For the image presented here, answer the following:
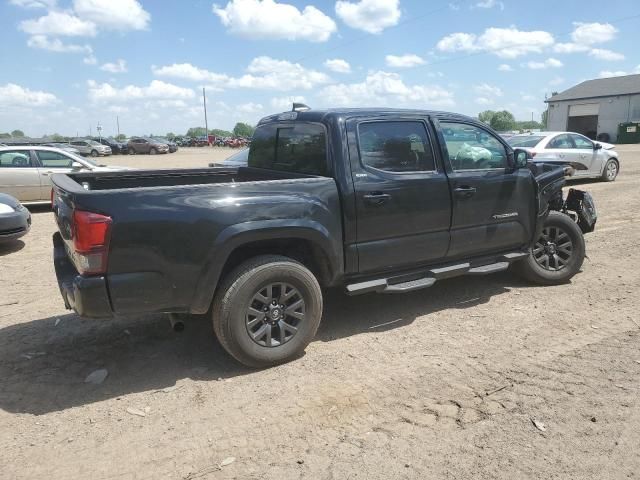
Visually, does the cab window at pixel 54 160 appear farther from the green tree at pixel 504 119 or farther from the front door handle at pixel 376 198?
the green tree at pixel 504 119

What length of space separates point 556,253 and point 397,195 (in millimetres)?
2442

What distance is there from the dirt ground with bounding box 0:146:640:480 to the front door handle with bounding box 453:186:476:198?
1129 mm

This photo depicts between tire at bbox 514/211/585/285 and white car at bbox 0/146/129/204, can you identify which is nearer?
tire at bbox 514/211/585/285

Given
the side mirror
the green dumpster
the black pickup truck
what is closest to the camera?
the black pickup truck

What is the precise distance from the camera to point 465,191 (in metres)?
4.69

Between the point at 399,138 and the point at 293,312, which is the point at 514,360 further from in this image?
the point at 399,138

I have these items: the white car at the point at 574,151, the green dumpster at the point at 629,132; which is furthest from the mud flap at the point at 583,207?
the green dumpster at the point at 629,132

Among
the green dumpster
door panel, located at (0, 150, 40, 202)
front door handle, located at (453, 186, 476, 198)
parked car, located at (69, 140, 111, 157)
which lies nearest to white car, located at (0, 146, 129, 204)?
door panel, located at (0, 150, 40, 202)

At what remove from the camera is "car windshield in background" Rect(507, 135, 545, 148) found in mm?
12625

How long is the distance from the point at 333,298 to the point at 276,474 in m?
2.82

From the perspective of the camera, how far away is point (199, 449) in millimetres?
2947

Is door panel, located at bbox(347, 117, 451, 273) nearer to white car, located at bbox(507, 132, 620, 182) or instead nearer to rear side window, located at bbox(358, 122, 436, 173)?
rear side window, located at bbox(358, 122, 436, 173)

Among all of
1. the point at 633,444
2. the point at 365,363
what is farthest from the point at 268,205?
the point at 633,444

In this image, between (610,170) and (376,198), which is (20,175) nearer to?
(376,198)
